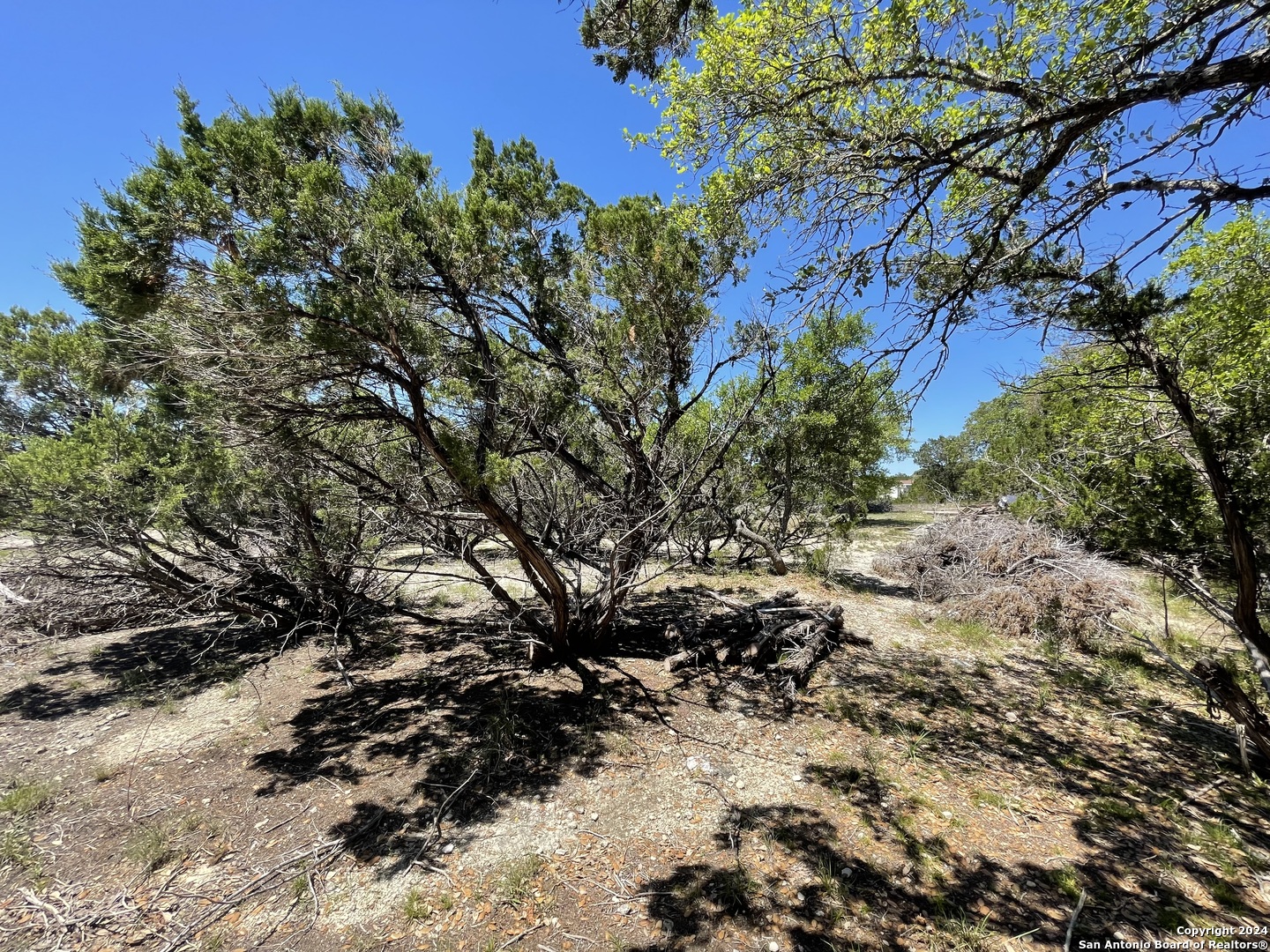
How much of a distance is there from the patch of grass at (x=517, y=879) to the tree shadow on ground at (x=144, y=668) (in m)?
4.94

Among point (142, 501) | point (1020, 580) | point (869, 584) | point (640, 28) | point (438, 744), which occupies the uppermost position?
point (640, 28)

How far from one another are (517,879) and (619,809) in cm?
93

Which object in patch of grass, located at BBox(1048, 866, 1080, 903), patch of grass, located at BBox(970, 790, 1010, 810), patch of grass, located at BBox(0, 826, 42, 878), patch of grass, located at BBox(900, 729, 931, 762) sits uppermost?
patch of grass, located at BBox(900, 729, 931, 762)

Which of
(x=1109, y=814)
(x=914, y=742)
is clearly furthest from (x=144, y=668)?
(x=1109, y=814)

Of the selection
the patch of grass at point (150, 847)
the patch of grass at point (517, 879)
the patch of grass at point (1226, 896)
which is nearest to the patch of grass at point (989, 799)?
the patch of grass at point (1226, 896)

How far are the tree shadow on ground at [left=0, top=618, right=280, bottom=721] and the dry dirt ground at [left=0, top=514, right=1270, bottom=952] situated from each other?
0.23 feet

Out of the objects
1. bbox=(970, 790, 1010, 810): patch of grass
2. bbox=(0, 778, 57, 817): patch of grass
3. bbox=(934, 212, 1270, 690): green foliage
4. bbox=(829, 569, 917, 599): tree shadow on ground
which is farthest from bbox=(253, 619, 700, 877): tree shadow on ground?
bbox=(829, 569, 917, 599): tree shadow on ground

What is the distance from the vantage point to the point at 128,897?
287 cm

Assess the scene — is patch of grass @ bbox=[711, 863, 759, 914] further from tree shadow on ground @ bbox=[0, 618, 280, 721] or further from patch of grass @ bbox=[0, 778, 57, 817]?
tree shadow on ground @ bbox=[0, 618, 280, 721]

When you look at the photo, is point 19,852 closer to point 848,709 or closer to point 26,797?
point 26,797

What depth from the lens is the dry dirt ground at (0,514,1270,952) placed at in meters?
2.71

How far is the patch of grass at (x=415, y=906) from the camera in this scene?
275 centimetres

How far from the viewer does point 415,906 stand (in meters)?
2.80

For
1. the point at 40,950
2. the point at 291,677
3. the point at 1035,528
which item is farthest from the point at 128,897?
the point at 1035,528
